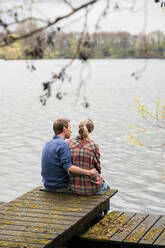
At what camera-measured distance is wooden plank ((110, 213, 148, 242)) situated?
5803mm

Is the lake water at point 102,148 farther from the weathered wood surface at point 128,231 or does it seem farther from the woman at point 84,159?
the weathered wood surface at point 128,231

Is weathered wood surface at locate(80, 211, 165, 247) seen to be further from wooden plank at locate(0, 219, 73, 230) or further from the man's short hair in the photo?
the man's short hair

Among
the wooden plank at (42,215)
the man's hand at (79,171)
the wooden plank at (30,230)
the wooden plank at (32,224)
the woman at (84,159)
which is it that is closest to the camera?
the wooden plank at (30,230)

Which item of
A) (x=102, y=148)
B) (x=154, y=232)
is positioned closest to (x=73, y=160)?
(x=154, y=232)

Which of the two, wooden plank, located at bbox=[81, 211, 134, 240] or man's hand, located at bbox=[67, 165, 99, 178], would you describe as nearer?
wooden plank, located at bbox=[81, 211, 134, 240]

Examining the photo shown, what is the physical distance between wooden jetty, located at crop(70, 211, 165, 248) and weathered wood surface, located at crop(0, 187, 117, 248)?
7.1 inches

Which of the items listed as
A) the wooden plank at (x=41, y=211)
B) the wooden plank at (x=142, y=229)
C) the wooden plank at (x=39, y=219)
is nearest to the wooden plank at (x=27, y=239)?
the wooden plank at (x=39, y=219)

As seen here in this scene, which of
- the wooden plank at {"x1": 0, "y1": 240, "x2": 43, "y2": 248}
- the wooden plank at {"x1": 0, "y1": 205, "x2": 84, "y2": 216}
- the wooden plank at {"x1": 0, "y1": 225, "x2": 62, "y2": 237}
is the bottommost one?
the wooden plank at {"x1": 0, "y1": 240, "x2": 43, "y2": 248}

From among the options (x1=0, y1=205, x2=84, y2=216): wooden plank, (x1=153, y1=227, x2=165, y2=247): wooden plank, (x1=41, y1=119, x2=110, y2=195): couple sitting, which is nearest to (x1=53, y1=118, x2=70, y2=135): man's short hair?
(x1=41, y1=119, x2=110, y2=195): couple sitting

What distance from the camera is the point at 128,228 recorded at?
20.0 ft

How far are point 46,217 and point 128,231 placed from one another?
1055 mm

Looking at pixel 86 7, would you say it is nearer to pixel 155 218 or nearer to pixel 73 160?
pixel 73 160

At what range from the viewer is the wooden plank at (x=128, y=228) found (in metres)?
5.80

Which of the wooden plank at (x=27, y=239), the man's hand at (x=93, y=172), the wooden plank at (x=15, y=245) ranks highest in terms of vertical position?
the man's hand at (x=93, y=172)
